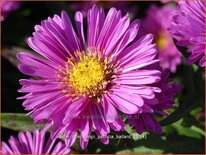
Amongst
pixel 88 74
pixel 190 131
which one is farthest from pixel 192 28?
pixel 190 131

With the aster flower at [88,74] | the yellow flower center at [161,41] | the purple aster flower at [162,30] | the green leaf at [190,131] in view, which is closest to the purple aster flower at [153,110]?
the aster flower at [88,74]

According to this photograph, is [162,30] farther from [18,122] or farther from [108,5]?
[18,122]

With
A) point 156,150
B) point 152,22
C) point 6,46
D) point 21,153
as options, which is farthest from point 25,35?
point 156,150

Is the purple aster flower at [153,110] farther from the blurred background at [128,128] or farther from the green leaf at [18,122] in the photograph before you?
the green leaf at [18,122]

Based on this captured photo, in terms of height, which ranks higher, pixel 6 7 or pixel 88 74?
pixel 6 7

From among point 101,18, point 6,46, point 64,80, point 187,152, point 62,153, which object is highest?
point 6,46

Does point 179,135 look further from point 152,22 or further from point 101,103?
point 152,22

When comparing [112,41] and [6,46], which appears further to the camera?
[6,46]
